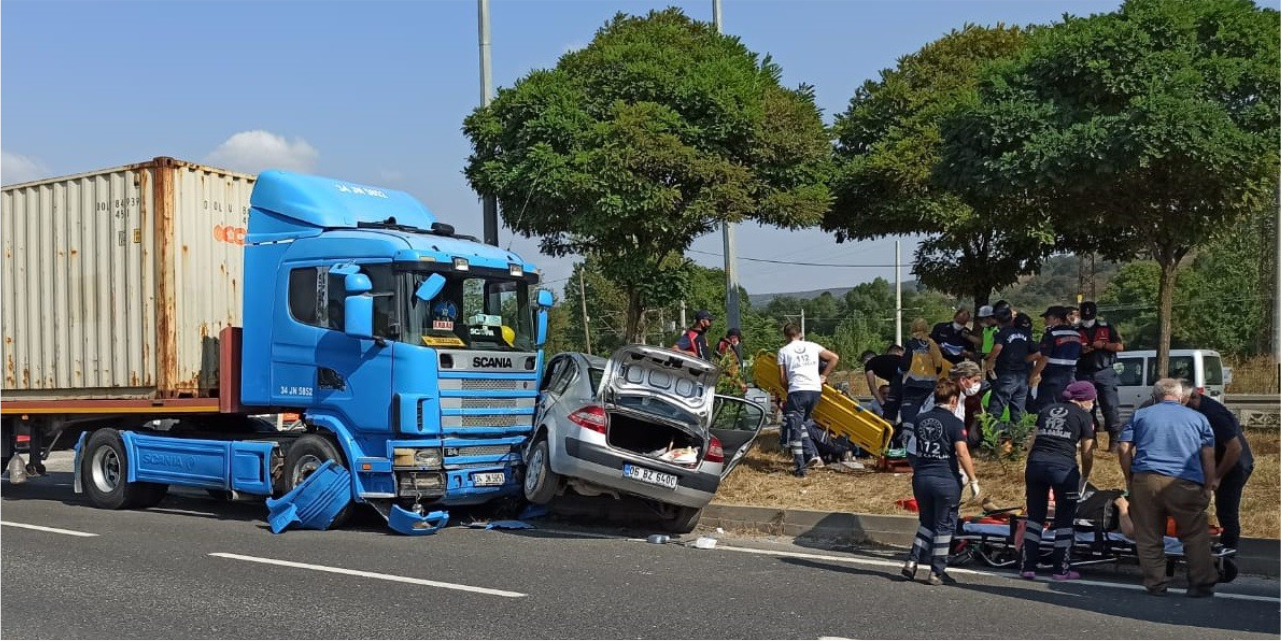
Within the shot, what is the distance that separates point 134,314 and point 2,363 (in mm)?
2580

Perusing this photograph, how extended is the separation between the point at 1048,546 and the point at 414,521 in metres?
5.57

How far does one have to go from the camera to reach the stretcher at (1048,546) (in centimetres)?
893

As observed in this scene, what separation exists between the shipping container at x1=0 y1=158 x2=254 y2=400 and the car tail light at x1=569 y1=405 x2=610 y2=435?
4351mm

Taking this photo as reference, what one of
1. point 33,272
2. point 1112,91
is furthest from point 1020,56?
point 33,272

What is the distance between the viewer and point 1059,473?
891cm

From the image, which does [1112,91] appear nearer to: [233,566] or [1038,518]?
[1038,518]

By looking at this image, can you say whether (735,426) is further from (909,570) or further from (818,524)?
(909,570)

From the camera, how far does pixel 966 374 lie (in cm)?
1000

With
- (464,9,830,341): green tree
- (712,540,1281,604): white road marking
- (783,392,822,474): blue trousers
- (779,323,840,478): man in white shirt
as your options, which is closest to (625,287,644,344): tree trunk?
(464,9,830,341): green tree

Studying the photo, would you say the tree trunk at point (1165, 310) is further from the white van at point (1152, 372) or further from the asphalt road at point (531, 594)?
the white van at point (1152, 372)

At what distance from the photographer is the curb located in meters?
10.9

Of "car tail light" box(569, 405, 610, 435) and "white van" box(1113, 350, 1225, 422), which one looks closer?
"car tail light" box(569, 405, 610, 435)

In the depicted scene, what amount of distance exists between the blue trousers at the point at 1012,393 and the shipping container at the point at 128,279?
8463mm

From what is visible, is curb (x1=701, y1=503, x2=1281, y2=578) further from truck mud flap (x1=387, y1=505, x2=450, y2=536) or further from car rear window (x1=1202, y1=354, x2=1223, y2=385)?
car rear window (x1=1202, y1=354, x2=1223, y2=385)
